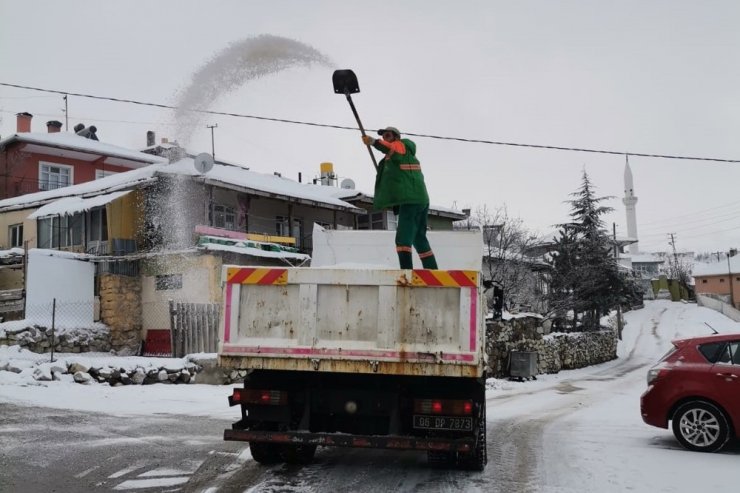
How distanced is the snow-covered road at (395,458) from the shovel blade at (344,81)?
167 inches

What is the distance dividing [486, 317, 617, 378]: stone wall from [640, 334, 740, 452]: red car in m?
8.05

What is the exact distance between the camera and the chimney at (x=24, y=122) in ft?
128

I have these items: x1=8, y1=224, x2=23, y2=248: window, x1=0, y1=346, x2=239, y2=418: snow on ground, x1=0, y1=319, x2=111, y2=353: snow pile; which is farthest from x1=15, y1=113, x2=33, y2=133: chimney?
x1=0, y1=346, x2=239, y2=418: snow on ground

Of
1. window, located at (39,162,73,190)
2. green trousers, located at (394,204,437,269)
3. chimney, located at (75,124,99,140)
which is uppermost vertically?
chimney, located at (75,124,99,140)

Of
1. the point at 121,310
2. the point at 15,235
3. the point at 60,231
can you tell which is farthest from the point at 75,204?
the point at 15,235

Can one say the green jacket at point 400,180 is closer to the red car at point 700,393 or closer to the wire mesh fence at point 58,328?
the red car at point 700,393

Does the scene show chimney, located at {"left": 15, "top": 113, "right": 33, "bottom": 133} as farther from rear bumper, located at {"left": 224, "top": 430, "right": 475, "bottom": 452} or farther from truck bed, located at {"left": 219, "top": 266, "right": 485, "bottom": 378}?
rear bumper, located at {"left": 224, "top": 430, "right": 475, "bottom": 452}

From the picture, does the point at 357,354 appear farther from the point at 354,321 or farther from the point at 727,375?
the point at 727,375

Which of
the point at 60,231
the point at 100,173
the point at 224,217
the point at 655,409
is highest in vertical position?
the point at 100,173

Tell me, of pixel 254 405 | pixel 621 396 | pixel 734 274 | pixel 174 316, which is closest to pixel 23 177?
pixel 174 316

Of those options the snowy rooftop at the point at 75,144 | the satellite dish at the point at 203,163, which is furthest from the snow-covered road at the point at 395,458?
the snowy rooftop at the point at 75,144

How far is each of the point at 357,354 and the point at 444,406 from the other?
35.8 inches

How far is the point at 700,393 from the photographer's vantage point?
309 inches

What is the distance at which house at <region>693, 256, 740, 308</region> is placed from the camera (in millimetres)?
67938
